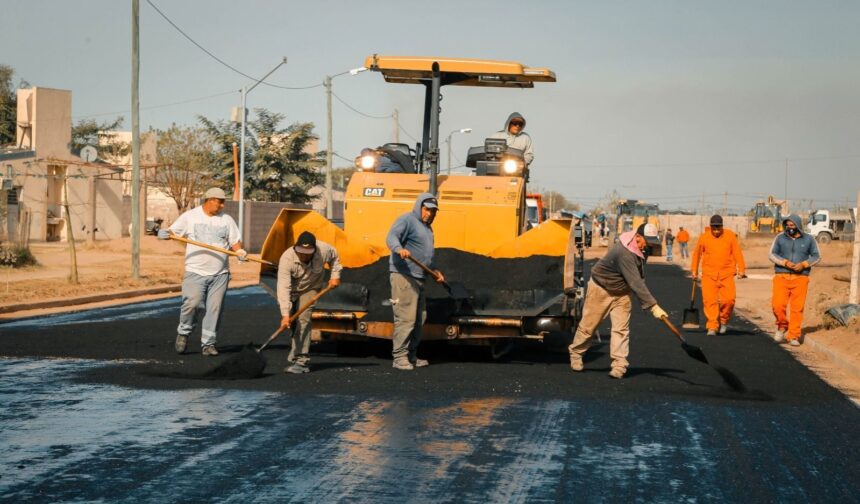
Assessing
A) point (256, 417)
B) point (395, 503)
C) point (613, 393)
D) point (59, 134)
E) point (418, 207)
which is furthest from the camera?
point (59, 134)

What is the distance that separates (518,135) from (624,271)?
3823 millimetres

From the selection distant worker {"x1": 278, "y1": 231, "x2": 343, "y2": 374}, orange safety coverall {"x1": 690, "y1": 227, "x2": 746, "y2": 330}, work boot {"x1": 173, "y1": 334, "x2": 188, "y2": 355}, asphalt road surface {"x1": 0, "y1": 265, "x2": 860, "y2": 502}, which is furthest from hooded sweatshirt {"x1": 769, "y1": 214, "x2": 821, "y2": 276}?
work boot {"x1": 173, "y1": 334, "x2": 188, "y2": 355}

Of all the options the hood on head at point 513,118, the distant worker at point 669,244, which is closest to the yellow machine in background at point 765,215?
the distant worker at point 669,244

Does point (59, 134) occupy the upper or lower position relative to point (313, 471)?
upper

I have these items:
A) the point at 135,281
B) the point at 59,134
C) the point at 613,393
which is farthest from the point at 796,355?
the point at 59,134

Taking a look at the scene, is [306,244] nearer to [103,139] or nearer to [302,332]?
[302,332]

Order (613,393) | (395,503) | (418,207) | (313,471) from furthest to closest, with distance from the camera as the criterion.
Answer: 1. (418,207)
2. (613,393)
3. (313,471)
4. (395,503)

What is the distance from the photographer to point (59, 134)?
4775 cm

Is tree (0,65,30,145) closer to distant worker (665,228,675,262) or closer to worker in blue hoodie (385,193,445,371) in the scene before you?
distant worker (665,228,675,262)

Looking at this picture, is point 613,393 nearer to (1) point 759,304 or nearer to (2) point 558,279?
(2) point 558,279

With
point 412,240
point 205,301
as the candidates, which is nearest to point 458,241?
point 412,240

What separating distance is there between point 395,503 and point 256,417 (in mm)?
2874

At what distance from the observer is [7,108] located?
199 feet

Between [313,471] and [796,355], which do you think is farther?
[796,355]
